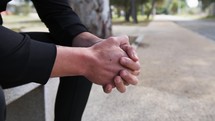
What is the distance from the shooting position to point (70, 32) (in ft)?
5.15

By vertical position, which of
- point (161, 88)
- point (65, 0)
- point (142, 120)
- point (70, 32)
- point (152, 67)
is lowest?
point (152, 67)

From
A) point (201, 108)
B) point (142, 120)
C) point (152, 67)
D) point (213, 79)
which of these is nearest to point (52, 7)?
point (142, 120)

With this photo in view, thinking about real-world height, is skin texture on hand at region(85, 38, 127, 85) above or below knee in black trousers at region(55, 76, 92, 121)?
above

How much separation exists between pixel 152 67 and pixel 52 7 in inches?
143

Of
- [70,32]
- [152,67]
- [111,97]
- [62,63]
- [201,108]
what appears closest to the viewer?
[62,63]

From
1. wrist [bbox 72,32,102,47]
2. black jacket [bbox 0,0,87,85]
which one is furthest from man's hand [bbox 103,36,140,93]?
wrist [bbox 72,32,102,47]

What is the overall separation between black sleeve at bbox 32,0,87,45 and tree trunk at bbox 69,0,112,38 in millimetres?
4330

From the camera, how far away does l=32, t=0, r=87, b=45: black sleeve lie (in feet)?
5.19

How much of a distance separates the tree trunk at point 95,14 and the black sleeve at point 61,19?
170 inches

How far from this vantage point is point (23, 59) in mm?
941

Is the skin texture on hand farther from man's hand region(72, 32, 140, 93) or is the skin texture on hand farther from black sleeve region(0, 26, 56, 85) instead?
black sleeve region(0, 26, 56, 85)

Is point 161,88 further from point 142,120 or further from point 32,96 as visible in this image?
point 32,96

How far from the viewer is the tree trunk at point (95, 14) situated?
5.97m

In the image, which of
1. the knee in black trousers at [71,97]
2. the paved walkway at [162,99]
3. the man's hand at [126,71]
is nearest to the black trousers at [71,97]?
the knee in black trousers at [71,97]
